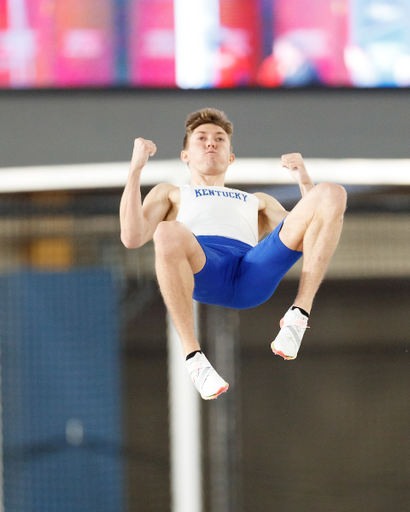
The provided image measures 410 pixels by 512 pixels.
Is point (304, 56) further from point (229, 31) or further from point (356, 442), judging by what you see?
point (356, 442)

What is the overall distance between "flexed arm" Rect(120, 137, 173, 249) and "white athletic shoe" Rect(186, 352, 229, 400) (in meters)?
0.52

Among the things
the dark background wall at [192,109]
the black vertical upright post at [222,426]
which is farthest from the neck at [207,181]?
the black vertical upright post at [222,426]

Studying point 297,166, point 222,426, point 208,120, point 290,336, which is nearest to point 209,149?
point 208,120

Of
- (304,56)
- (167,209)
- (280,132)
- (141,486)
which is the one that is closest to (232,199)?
(167,209)

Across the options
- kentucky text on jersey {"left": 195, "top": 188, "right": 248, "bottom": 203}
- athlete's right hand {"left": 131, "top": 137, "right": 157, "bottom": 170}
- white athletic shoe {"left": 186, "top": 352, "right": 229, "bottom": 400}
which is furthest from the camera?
kentucky text on jersey {"left": 195, "top": 188, "right": 248, "bottom": 203}

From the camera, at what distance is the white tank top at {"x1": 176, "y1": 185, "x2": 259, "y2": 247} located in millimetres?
2367

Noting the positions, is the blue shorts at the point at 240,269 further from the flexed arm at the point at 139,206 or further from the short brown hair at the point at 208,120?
the short brown hair at the point at 208,120

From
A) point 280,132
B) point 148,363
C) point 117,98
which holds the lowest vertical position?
point 148,363

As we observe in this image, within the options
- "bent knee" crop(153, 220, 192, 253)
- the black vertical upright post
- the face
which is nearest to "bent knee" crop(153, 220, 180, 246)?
"bent knee" crop(153, 220, 192, 253)

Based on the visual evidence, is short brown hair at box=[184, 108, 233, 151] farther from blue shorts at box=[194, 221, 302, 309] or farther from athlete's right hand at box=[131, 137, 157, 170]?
blue shorts at box=[194, 221, 302, 309]

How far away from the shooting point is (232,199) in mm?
2414

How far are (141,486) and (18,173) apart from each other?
2.56m

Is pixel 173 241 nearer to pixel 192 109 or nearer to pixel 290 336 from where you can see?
pixel 290 336

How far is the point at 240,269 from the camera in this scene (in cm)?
233
